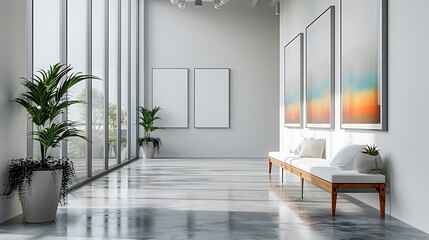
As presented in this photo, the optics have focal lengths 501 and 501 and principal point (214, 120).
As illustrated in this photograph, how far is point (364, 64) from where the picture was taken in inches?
226

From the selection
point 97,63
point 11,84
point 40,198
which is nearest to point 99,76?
point 97,63

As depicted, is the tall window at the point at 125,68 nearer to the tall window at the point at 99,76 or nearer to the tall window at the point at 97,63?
the tall window at the point at 97,63

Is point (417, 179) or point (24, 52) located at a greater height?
point (24, 52)

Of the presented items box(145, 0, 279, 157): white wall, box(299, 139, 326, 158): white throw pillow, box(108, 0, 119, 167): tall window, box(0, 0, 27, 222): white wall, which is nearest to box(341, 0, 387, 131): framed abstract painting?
box(299, 139, 326, 158): white throw pillow

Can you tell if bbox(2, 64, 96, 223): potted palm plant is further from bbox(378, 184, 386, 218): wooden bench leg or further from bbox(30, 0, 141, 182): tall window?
bbox(378, 184, 386, 218): wooden bench leg

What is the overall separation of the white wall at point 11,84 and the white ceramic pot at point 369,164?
3511 millimetres

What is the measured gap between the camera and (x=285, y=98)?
35.5 feet

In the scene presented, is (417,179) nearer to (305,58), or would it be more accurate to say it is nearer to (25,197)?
(25,197)

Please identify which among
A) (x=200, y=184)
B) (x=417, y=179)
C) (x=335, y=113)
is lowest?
(x=200, y=184)

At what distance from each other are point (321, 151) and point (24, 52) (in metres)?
4.40

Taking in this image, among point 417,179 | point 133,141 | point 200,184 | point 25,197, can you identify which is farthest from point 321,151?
point 133,141

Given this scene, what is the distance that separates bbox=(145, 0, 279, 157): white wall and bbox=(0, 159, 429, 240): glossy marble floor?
529 centimetres

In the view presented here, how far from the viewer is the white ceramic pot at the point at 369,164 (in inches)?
204

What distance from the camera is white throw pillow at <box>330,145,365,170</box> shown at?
5641 mm
